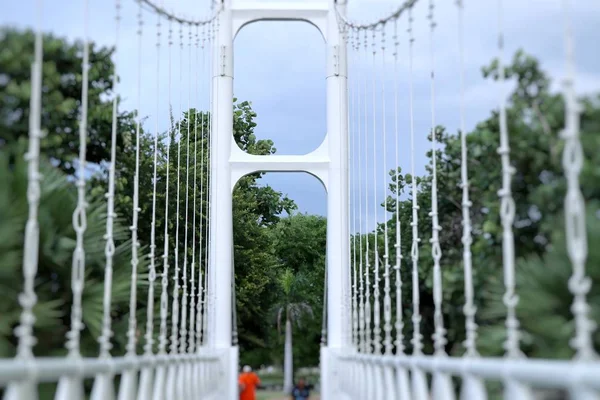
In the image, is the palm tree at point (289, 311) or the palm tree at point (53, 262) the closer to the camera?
the palm tree at point (53, 262)

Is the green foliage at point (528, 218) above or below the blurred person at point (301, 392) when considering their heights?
above

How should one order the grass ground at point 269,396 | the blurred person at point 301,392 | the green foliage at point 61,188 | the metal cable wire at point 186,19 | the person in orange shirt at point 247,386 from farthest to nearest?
1. the grass ground at point 269,396
2. the blurred person at point 301,392
3. the person in orange shirt at point 247,386
4. the metal cable wire at point 186,19
5. the green foliage at point 61,188

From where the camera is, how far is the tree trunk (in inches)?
647

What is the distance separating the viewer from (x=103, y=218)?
819cm

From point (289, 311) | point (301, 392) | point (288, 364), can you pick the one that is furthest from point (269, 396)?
point (289, 311)

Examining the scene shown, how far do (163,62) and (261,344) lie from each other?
195 inches

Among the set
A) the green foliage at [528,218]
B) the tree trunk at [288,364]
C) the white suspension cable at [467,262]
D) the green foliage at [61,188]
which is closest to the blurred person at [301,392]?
the tree trunk at [288,364]

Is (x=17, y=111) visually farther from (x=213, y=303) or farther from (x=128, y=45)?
(x=128, y=45)

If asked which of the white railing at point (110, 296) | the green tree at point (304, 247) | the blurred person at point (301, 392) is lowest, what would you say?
the blurred person at point (301, 392)

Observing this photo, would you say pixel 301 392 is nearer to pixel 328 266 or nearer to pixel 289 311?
pixel 328 266

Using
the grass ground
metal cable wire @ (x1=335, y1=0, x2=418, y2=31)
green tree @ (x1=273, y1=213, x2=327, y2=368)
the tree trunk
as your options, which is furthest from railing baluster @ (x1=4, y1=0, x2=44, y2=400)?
green tree @ (x1=273, y1=213, x2=327, y2=368)

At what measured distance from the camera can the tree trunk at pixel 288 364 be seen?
16438 mm

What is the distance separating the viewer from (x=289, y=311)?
21719 millimetres

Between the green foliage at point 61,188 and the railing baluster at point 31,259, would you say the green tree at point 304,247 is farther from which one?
the railing baluster at point 31,259
